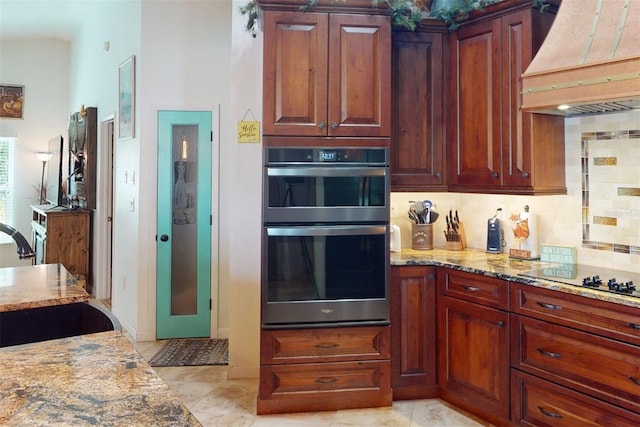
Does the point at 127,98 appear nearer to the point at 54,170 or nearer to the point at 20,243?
the point at 20,243

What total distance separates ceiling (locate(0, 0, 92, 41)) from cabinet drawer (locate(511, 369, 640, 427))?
5979mm

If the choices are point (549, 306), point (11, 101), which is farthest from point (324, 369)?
point (11, 101)

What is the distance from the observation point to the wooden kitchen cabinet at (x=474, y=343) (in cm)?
256

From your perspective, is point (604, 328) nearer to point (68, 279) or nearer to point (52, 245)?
point (68, 279)

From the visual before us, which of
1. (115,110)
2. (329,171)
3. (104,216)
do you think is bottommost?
(104,216)

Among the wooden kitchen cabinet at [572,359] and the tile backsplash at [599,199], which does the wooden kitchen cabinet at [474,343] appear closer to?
the wooden kitchen cabinet at [572,359]

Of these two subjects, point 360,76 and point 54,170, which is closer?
point 360,76

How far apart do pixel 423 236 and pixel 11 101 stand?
6.66m

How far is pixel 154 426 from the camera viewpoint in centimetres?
87

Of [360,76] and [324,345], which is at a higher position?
[360,76]

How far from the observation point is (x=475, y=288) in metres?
2.70

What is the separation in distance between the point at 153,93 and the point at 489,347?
3.39 meters

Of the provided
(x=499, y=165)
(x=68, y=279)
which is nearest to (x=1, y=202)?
(x=68, y=279)

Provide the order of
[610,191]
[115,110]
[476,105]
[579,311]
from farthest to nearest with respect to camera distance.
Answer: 1. [115,110]
2. [476,105]
3. [610,191]
4. [579,311]
